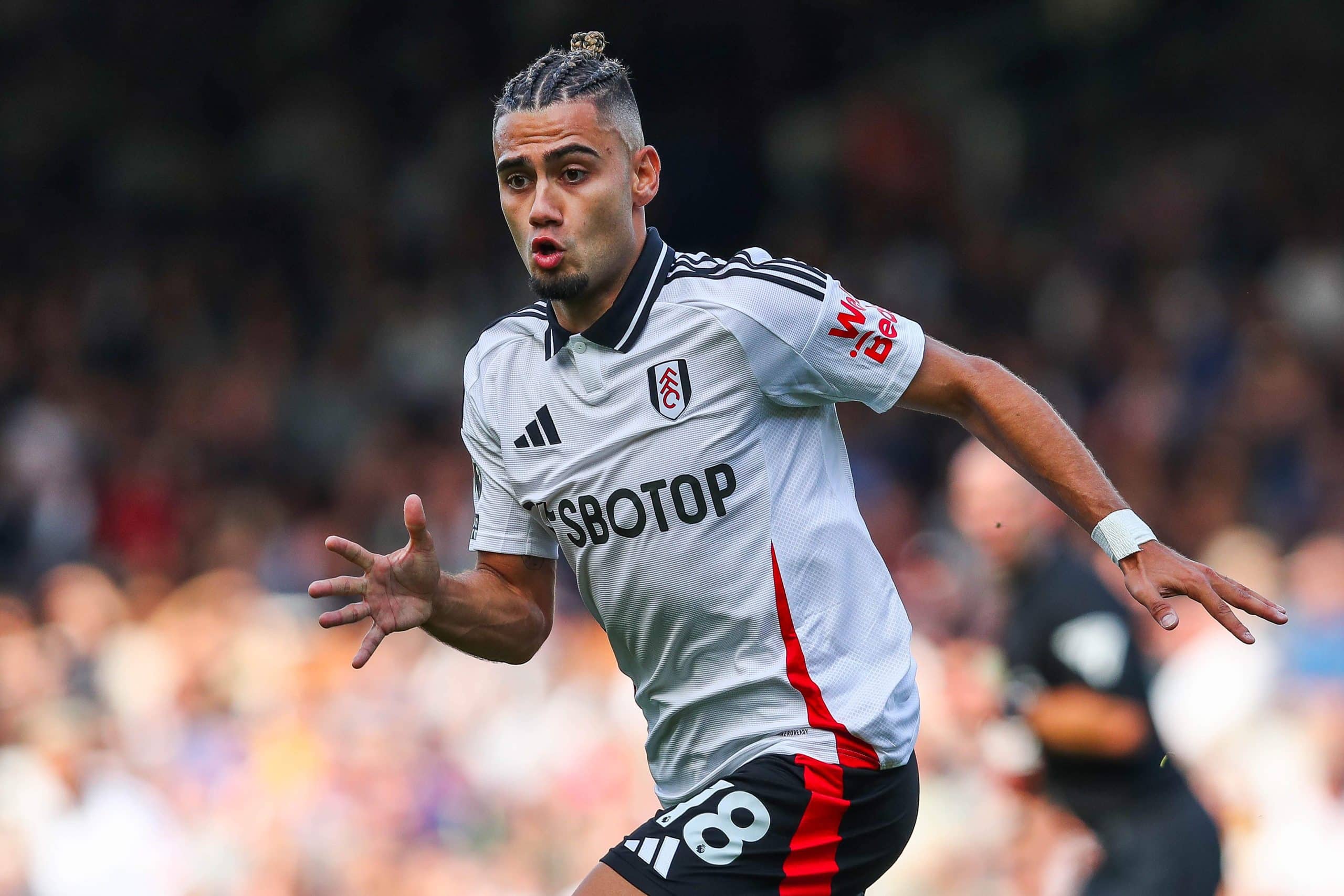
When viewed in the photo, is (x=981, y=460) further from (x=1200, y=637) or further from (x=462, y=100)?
(x=462, y=100)

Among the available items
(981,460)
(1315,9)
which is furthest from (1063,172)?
(981,460)

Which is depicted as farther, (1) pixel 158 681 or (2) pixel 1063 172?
(2) pixel 1063 172

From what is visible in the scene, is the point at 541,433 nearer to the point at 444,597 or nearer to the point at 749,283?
the point at 444,597

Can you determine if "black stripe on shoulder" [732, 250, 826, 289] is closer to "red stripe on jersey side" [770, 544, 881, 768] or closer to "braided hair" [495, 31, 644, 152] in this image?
"braided hair" [495, 31, 644, 152]

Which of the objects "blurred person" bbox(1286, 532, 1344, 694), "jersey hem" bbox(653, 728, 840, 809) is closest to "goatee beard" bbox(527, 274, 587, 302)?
"jersey hem" bbox(653, 728, 840, 809)

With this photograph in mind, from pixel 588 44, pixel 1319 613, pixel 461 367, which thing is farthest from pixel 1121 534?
pixel 461 367

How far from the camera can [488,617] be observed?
14.0 ft

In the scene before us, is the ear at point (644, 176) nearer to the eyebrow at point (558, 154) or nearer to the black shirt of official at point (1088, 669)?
the eyebrow at point (558, 154)

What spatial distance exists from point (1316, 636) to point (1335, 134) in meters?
5.45

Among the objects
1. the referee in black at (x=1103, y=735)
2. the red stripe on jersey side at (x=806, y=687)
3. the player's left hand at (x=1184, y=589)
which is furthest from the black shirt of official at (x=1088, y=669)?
the red stripe on jersey side at (x=806, y=687)

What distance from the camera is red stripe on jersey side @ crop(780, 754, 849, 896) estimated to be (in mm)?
3879

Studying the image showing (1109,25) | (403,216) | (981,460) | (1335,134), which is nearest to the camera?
(981,460)

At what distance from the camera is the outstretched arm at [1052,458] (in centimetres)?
377

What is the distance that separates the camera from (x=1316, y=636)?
28.0ft
